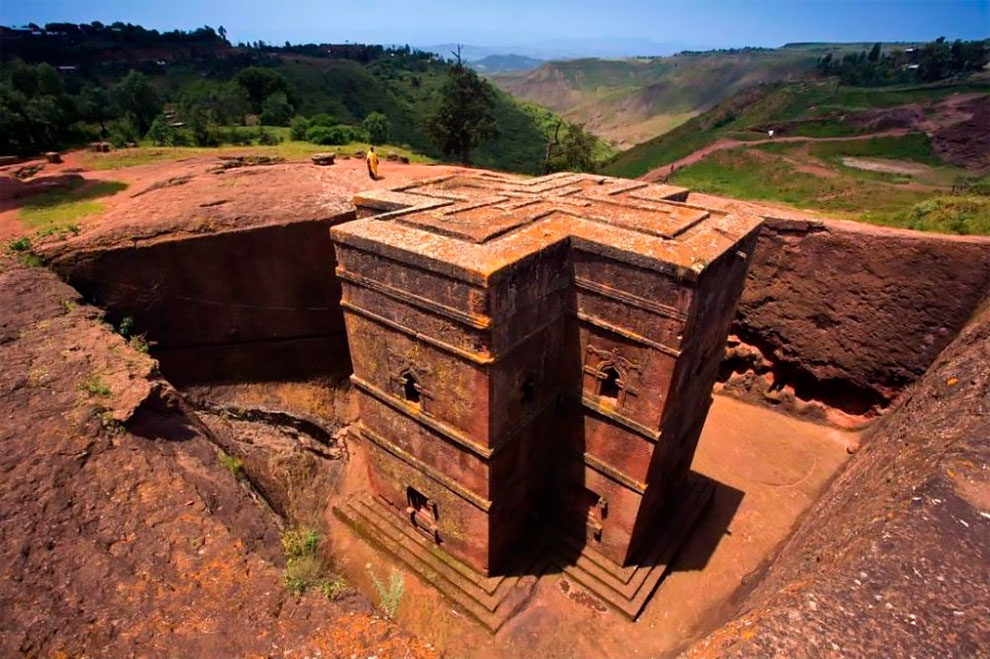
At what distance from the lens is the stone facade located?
7195 mm

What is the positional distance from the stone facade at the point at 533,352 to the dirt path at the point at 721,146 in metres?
25.3

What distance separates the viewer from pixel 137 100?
102ft

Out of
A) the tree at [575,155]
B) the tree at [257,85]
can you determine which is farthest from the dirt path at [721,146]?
the tree at [257,85]

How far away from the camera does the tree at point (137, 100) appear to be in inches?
1192

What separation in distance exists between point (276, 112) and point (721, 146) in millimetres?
33537

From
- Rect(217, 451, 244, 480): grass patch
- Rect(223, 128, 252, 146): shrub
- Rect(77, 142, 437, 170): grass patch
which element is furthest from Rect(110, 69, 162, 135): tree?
Rect(217, 451, 244, 480): grass patch

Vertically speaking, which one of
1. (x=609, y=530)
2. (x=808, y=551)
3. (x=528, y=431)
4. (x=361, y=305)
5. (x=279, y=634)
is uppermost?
(x=361, y=305)

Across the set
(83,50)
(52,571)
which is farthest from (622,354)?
(83,50)

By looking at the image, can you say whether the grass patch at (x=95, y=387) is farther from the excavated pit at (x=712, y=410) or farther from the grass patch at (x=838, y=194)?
the grass patch at (x=838, y=194)

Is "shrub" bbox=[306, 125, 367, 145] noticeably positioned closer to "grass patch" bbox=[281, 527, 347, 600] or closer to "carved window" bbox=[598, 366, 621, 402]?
"carved window" bbox=[598, 366, 621, 402]

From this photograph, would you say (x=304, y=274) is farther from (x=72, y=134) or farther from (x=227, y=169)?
(x=72, y=134)

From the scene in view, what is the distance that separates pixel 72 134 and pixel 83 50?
61214 millimetres

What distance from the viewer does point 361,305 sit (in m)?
8.47

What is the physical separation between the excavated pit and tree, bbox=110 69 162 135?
2254cm
